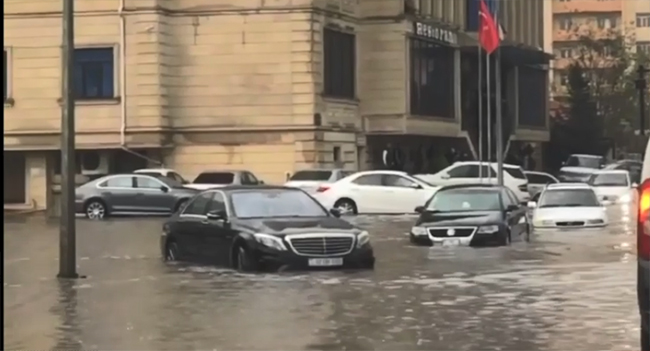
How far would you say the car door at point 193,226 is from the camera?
2272cm

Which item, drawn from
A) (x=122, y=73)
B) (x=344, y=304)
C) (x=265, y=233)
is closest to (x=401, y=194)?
(x=122, y=73)

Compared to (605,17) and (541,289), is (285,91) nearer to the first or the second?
(541,289)

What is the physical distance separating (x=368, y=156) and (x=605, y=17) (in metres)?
72.0

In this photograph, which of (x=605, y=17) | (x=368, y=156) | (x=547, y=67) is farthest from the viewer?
(x=605, y=17)

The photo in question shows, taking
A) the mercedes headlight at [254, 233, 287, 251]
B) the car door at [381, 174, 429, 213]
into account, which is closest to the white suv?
the car door at [381, 174, 429, 213]

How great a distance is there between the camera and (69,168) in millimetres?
20078

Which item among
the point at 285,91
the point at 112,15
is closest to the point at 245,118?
the point at 285,91

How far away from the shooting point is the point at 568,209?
3497cm

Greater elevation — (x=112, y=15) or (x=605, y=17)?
(x=605, y=17)

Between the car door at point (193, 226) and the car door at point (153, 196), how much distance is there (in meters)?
19.3

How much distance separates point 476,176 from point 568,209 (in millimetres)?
14570

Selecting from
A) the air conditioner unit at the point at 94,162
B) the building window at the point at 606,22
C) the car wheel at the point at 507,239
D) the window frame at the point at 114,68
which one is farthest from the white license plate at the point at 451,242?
the building window at the point at 606,22

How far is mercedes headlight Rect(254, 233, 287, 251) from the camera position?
20750mm

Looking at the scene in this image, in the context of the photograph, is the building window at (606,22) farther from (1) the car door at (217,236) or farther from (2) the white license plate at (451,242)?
(1) the car door at (217,236)
